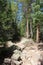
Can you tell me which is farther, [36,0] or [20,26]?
[20,26]

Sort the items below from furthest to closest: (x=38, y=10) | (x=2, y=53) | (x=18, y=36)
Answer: (x=18, y=36)
(x=38, y=10)
(x=2, y=53)

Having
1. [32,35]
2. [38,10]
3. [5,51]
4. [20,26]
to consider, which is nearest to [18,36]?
[32,35]

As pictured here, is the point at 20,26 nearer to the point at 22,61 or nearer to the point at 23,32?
the point at 23,32

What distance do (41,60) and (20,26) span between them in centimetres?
2622

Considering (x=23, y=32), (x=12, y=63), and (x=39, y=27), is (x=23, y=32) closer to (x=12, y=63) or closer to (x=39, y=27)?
(x=39, y=27)

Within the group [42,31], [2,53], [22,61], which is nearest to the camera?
[22,61]

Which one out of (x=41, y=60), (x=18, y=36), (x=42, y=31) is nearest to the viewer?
(x=41, y=60)

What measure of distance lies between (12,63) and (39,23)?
14.5 m

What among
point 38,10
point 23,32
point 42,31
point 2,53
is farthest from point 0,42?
point 23,32

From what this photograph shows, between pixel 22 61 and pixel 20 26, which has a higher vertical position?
pixel 22 61

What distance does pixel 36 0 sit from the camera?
2998cm

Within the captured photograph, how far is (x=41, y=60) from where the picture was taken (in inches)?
645

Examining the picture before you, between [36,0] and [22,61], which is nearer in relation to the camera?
[22,61]

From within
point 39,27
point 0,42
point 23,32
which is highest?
point 0,42
